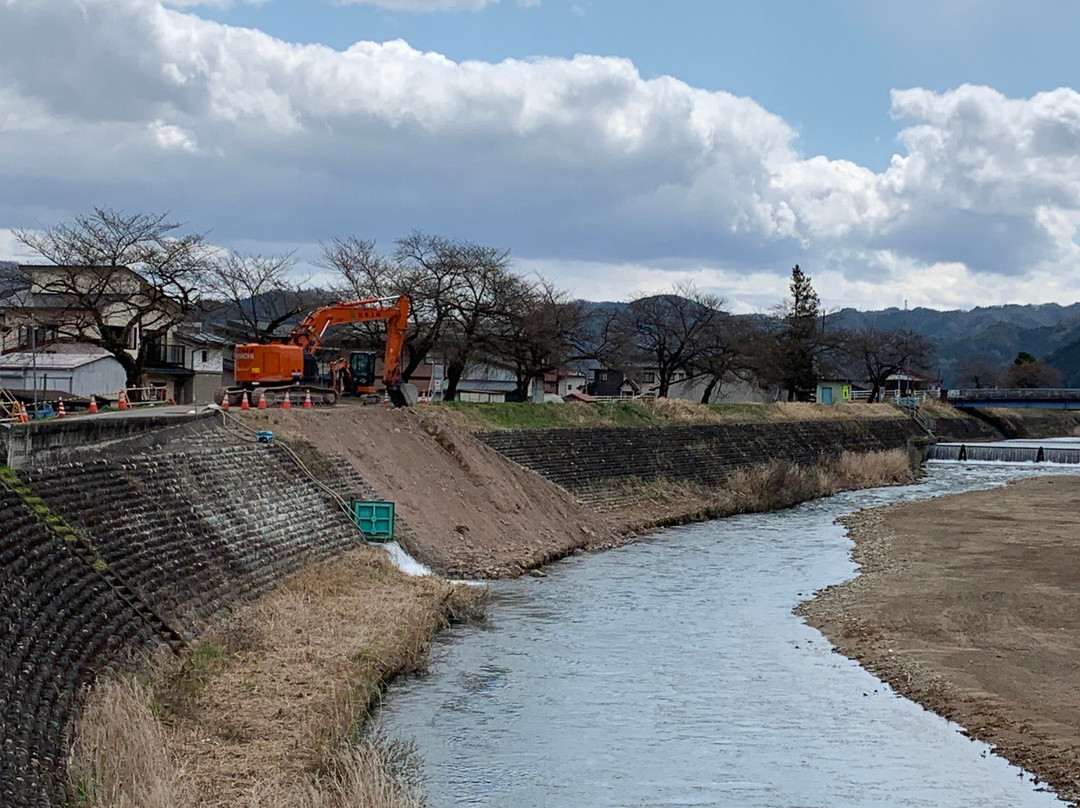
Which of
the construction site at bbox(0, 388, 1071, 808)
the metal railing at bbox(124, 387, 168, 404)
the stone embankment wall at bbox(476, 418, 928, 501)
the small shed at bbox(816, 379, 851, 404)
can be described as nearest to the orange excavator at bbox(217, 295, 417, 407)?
the construction site at bbox(0, 388, 1071, 808)

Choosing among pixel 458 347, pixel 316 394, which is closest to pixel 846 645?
pixel 316 394

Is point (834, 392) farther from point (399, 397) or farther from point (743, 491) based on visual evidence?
point (399, 397)

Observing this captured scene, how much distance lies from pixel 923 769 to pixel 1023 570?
16.2m

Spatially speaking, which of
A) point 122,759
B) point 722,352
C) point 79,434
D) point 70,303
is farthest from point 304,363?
point 722,352

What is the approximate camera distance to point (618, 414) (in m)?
48.8

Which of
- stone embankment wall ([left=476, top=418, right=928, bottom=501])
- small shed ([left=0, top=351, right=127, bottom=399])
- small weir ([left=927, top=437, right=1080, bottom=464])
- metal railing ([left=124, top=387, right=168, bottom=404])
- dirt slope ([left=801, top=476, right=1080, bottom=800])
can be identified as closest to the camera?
dirt slope ([left=801, top=476, right=1080, bottom=800])

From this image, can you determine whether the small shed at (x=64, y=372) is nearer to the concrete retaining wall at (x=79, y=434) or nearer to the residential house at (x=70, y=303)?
the residential house at (x=70, y=303)

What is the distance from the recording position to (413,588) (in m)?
22.1

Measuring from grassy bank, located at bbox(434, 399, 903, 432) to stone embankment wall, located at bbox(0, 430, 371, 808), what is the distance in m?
13.8

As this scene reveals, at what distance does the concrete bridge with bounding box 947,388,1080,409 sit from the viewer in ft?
283

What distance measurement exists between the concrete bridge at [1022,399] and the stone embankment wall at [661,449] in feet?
94.7

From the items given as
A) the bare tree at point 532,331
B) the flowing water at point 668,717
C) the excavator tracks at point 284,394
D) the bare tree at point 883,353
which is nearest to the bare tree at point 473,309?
the bare tree at point 532,331

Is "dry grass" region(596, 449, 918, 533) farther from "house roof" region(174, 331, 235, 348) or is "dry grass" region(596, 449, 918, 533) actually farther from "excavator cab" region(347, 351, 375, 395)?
"house roof" region(174, 331, 235, 348)

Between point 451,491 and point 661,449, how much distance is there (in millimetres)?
16315
